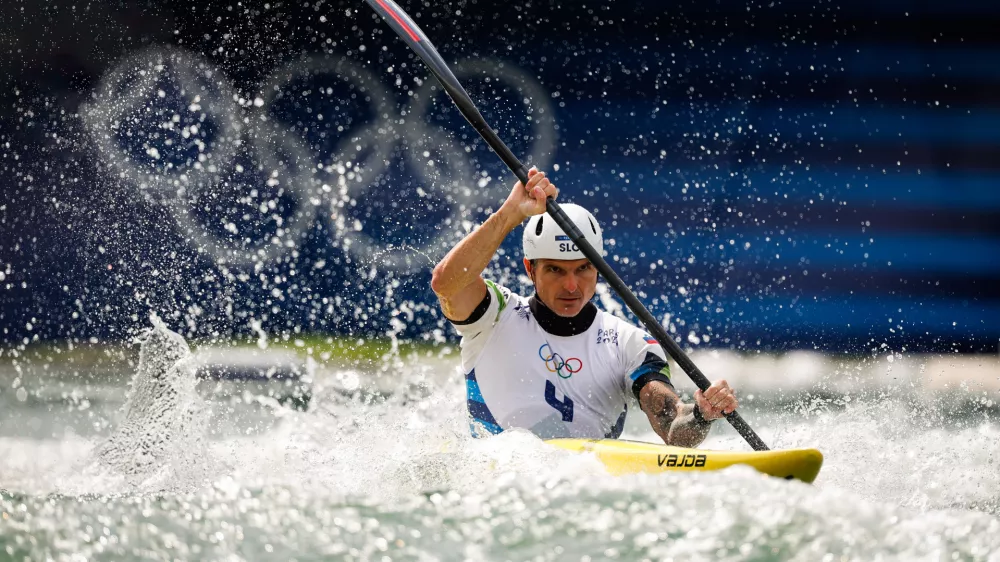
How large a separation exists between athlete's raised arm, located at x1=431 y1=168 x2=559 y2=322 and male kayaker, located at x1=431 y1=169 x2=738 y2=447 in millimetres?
35

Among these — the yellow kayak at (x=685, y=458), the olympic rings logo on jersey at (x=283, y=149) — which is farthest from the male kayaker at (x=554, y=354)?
the olympic rings logo on jersey at (x=283, y=149)

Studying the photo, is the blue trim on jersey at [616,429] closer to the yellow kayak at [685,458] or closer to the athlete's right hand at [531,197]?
the yellow kayak at [685,458]

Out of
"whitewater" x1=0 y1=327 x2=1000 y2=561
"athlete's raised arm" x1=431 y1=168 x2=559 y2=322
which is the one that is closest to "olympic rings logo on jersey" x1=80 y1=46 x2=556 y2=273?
"whitewater" x1=0 y1=327 x2=1000 y2=561

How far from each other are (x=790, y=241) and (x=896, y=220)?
0.95 metres

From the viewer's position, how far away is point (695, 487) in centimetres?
355

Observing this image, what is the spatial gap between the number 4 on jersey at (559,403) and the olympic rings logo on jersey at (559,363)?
7 centimetres

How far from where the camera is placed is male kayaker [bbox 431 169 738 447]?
4.30 m

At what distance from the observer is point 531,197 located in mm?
4074

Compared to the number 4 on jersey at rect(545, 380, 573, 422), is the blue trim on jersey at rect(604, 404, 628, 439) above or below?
below

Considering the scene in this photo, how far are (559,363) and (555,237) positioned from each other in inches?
21.8

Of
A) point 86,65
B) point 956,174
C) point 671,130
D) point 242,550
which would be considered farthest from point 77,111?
point 956,174

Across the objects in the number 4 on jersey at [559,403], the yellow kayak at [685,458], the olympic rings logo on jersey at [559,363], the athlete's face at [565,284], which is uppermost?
the athlete's face at [565,284]

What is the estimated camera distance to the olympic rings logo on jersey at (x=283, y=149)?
377 inches

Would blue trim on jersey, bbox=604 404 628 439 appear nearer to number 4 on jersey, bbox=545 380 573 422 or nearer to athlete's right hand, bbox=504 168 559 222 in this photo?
number 4 on jersey, bbox=545 380 573 422
